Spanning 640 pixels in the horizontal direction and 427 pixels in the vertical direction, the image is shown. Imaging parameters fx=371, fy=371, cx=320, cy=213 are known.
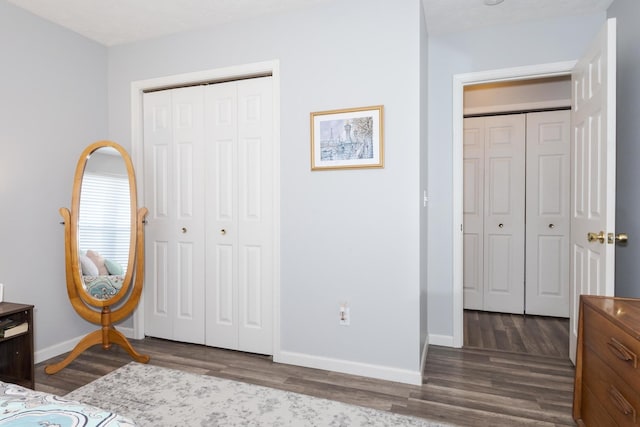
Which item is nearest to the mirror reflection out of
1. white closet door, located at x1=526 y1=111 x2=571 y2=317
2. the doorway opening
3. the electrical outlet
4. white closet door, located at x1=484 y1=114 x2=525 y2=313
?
the electrical outlet

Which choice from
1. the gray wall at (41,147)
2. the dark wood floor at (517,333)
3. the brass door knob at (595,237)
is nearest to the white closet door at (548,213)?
the dark wood floor at (517,333)

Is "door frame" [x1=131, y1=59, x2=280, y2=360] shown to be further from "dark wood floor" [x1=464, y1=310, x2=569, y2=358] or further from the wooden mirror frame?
"dark wood floor" [x1=464, y1=310, x2=569, y2=358]

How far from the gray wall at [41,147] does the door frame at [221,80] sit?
1.18 ft

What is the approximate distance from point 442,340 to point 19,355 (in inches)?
117

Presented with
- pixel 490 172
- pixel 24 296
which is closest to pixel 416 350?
pixel 490 172

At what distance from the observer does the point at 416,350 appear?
7.88 ft

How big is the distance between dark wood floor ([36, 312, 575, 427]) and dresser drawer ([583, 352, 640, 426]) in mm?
417

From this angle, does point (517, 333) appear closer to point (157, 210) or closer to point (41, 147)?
point (157, 210)

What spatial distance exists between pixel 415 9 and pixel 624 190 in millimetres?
1763

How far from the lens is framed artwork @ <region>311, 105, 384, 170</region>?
8.09 feet

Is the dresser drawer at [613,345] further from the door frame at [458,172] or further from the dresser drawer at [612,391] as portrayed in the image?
the door frame at [458,172]

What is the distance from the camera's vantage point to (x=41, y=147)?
9.12 feet

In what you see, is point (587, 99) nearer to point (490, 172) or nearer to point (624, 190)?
point (624, 190)

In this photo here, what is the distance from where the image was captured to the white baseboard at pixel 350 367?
241 centimetres
